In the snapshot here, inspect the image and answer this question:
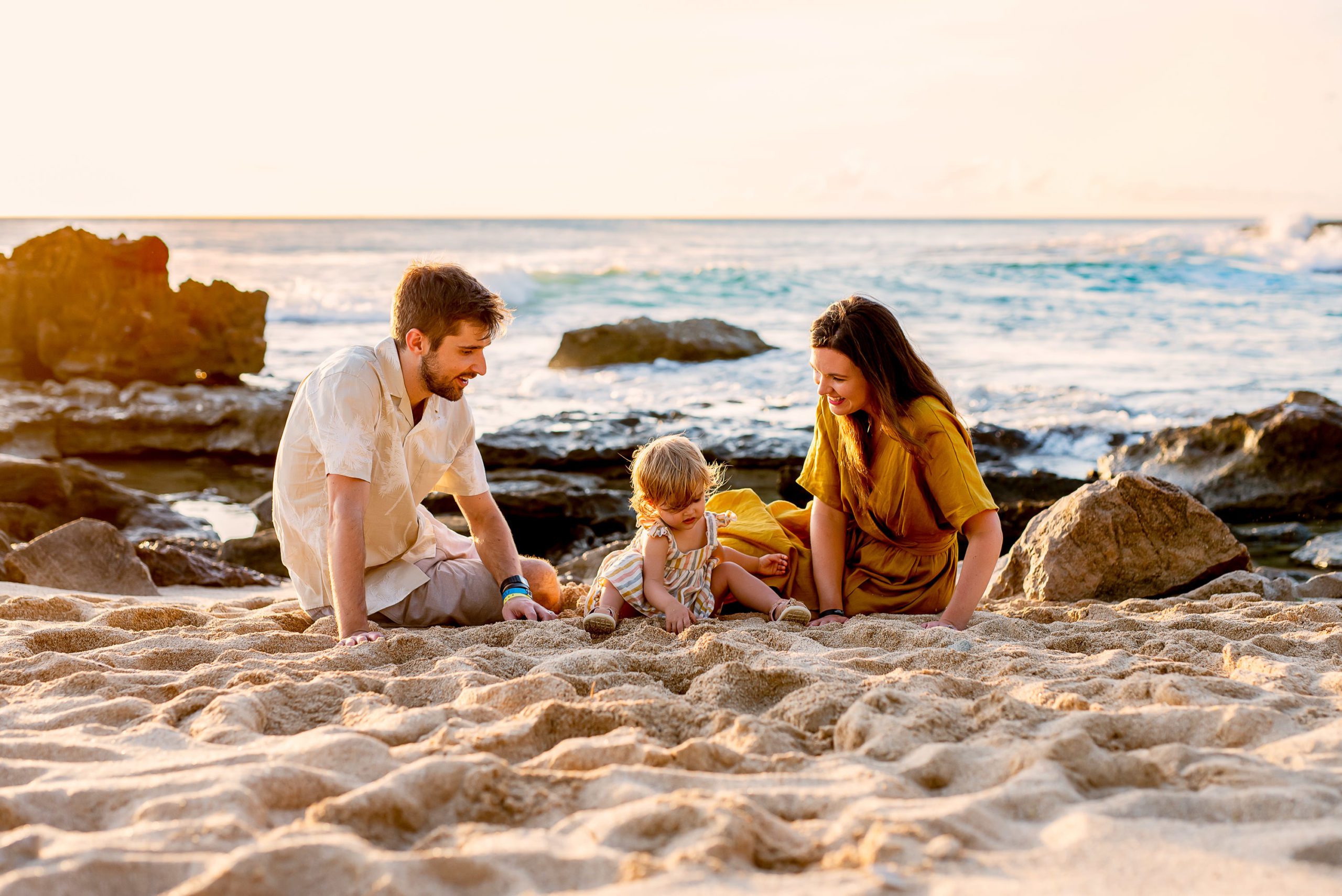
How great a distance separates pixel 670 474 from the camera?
3.93 metres

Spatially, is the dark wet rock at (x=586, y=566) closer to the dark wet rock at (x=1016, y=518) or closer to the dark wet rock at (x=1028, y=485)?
the dark wet rock at (x=1016, y=518)

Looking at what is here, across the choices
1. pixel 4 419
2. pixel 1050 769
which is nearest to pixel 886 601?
pixel 1050 769

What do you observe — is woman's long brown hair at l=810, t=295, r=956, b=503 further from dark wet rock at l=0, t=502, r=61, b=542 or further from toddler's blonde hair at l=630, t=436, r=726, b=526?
dark wet rock at l=0, t=502, r=61, b=542

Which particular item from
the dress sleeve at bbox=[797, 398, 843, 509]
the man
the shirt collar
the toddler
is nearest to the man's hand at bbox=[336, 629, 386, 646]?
the man

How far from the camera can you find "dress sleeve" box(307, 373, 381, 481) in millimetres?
3592

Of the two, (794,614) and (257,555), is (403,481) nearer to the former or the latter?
(794,614)

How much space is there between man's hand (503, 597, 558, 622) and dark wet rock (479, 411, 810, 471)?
4.85 metres

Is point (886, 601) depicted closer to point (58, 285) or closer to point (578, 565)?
point (578, 565)

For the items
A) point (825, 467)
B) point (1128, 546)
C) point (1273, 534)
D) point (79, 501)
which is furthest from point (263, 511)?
point (1273, 534)

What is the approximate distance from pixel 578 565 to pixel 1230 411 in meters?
8.61

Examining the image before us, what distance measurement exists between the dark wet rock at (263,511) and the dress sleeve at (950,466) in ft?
17.8

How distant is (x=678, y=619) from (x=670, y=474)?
556mm

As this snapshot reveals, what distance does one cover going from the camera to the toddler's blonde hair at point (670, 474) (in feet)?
12.9

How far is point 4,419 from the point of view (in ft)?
34.5
